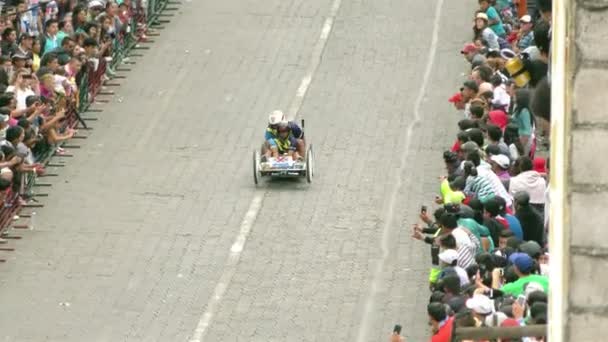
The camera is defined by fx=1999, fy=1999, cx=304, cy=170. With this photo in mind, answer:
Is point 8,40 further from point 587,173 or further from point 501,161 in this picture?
point 587,173

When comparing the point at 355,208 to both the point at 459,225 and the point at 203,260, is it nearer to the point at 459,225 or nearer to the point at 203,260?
the point at 203,260

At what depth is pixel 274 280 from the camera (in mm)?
28281

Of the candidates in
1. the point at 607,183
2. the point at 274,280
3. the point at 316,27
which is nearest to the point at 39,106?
the point at 274,280

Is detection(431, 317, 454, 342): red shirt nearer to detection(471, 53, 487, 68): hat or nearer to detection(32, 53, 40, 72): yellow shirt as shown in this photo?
detection(471, 53, 487, 68): hat

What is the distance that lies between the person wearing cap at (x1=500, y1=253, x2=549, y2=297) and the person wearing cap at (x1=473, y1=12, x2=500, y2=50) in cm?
1560

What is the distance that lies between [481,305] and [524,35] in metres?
16.9

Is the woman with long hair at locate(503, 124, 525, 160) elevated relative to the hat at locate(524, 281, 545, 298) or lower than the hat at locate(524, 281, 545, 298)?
lower

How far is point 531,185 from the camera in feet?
85.0

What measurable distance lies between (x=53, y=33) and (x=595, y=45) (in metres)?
29.0

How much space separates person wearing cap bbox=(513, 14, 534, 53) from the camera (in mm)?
35156

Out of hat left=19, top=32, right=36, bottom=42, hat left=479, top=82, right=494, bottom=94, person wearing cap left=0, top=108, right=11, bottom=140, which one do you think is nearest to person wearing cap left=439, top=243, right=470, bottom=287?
hat left=479, top=82, right=494, bottom=94

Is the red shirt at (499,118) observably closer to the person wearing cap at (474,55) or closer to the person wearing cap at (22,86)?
the person wearing cap at (474,55)

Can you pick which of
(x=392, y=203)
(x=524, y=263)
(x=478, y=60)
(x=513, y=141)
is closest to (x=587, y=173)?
(x=524, y=263)

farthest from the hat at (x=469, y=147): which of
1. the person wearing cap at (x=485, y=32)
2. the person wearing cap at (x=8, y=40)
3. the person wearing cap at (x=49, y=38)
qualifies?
the person wearing cap at (x=49, y=38)
